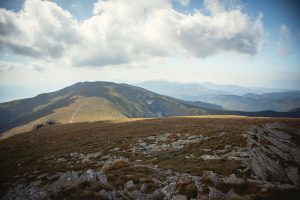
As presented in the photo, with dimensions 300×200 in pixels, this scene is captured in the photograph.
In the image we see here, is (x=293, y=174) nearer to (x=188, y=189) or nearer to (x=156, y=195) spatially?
(x=188, y=189)

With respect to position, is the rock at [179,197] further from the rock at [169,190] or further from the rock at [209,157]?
the rock at [209,157]

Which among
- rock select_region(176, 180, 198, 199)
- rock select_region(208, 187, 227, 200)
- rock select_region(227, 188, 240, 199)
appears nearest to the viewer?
rock select_region(227, 188, 240, 199)

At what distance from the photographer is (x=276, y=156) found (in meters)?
18.1

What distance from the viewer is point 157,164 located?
26.4m

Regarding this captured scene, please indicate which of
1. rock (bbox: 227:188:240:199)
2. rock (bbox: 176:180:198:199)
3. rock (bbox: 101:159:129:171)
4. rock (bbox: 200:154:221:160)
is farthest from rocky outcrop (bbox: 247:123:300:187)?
rock (bbox: 101:159:129:171)

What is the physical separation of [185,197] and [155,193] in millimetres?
2632

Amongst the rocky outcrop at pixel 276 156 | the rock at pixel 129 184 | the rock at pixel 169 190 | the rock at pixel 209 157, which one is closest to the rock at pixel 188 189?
the rock at pixel 169 190

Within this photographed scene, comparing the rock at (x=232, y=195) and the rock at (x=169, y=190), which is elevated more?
the rock at (x=232, y=195)

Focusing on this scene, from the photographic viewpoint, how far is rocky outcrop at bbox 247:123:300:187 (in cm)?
1596

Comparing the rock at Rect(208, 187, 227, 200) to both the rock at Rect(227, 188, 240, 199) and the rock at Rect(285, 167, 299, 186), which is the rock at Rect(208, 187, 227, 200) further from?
the rock at Rect(285, 167, 299, 186)

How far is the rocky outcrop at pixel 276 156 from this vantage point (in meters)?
16.0

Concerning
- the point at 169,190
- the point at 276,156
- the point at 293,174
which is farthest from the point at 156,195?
the point at 276,156

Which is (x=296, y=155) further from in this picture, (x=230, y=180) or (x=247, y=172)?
(x=230, y=180)

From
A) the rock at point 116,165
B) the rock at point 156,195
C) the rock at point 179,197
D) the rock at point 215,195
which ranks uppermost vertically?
the rock at point 215,195
